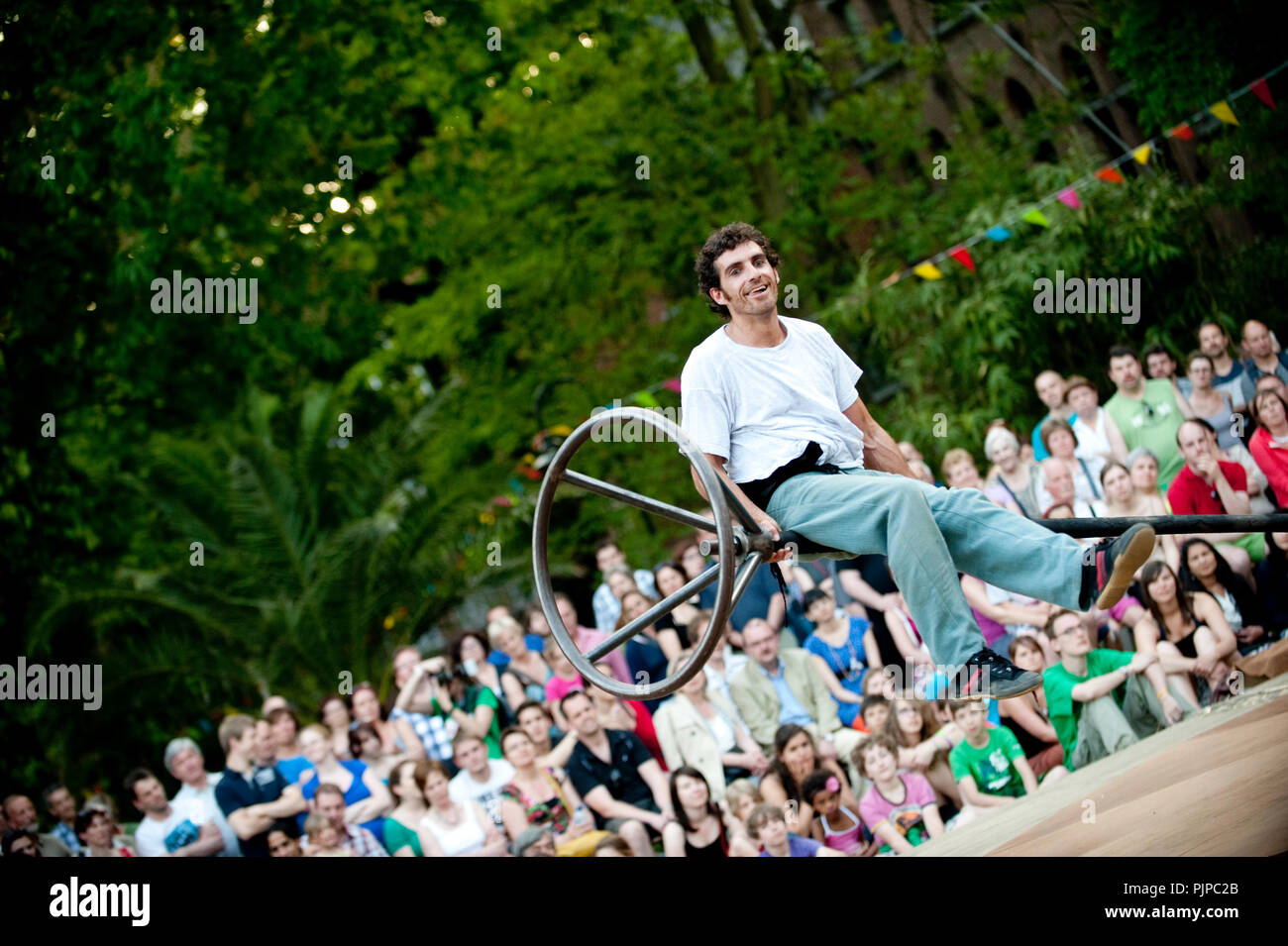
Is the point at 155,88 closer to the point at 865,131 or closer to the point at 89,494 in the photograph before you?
the point at 89,494

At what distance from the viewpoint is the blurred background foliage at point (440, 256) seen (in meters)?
10.1

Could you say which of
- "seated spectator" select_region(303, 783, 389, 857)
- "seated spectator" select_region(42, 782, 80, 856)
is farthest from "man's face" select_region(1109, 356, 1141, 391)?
"seated spectator" select_region(42, 782, 80, 856)

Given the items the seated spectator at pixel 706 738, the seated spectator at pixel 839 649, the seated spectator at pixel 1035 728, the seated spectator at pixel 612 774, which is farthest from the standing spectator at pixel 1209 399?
the seated spectator at pixel 612 774

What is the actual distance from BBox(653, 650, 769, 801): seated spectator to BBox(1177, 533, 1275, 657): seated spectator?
241cm

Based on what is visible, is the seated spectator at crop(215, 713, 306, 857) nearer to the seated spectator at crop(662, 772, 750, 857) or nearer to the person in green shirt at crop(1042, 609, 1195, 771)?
the seated spectator at crop(662, 772, 750, 857)

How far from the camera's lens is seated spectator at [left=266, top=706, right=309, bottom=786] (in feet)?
23.9

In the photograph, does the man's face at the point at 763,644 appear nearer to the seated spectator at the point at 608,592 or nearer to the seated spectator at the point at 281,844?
the seated spectator at the point at 608,592

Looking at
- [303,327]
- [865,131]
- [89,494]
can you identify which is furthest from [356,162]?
[865,131]

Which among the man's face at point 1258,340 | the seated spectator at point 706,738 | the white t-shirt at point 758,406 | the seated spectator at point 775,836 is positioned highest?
the man's face at point 1258,340

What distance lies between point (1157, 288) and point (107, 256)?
8.70 m

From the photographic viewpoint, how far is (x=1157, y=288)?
10.1 m

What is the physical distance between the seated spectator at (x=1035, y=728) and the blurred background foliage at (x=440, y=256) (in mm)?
3897

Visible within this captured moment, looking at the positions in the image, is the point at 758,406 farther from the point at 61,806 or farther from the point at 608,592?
the point at 61,806

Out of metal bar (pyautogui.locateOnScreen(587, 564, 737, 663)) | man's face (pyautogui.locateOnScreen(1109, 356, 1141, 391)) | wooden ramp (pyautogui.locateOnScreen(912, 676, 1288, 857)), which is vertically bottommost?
wooden ramp (pyautogui.locateOnScreen(912, 676, 1288, 857))
